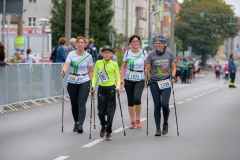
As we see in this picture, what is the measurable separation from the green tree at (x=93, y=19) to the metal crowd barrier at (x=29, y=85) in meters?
23.6

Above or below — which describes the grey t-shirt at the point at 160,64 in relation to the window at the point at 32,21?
below

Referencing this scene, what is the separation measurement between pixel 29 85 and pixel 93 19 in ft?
89.7

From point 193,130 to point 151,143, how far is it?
2137mm

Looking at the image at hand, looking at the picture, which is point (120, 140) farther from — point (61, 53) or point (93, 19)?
point (93, 19)

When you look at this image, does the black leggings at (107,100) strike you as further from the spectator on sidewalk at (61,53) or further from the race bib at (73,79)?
the spectator on sidewalk at (61,53)

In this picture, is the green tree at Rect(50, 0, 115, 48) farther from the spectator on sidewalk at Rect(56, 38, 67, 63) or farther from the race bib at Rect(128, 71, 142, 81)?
the race bib at Rect(128, 71, 142, 81)

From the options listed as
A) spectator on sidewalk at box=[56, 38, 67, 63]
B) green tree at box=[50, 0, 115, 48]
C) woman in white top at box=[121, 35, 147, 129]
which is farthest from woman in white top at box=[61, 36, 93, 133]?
green tree at box=[50, 0, 115, 48]

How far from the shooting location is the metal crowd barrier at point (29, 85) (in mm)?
16219

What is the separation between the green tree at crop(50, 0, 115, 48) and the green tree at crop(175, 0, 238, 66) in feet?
190

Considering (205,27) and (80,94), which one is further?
(205,27)

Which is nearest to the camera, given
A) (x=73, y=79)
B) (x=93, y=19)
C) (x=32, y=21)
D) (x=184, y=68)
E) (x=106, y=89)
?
(x=106, y=89)

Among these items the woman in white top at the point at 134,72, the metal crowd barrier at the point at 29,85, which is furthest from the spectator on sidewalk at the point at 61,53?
the woman in white top at the point at 134,72

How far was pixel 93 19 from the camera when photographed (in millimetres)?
45000

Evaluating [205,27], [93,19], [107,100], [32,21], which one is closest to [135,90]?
[107,100]
